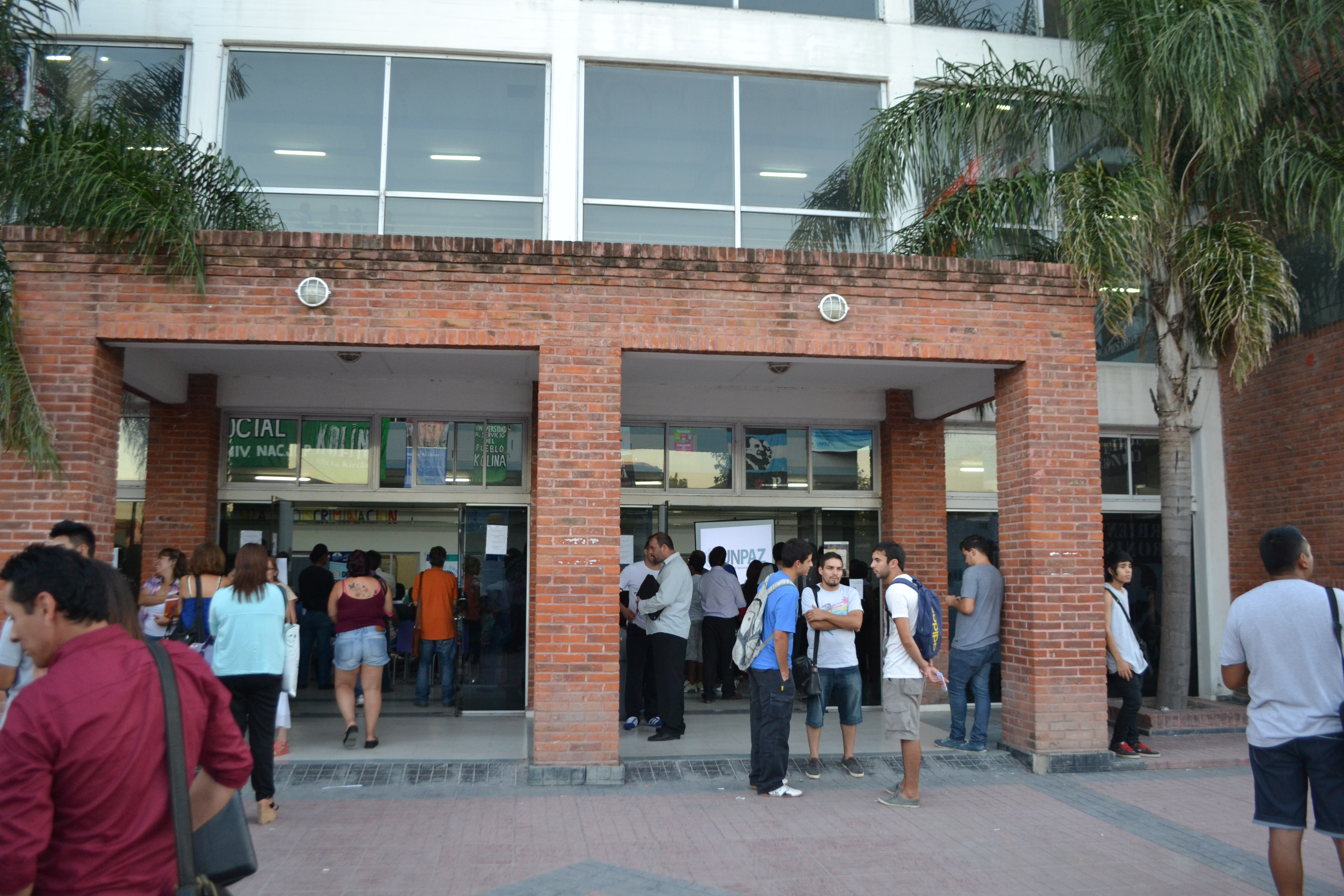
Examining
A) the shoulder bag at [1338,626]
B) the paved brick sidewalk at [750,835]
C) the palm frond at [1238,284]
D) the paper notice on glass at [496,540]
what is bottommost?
the paved brick sidewalk at [750,835]

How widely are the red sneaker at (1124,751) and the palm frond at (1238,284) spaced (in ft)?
11.5

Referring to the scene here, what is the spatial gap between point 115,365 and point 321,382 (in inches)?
105

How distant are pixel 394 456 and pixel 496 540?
143cm

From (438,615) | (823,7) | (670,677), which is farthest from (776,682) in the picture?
(823,7)

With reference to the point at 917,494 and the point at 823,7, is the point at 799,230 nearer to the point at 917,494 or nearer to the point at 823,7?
the point at 823,7

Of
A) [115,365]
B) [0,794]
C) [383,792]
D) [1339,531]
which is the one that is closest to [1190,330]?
[1339,531]

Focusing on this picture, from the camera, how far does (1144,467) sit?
12.4 meters

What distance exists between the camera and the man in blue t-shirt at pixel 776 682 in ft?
23.4

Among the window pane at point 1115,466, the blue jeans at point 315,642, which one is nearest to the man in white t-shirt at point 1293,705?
the window pane at point 1115,466

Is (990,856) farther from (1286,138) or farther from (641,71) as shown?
(641,71)

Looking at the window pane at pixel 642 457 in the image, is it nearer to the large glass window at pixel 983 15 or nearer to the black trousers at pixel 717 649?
the black trousers at pixel 717 649

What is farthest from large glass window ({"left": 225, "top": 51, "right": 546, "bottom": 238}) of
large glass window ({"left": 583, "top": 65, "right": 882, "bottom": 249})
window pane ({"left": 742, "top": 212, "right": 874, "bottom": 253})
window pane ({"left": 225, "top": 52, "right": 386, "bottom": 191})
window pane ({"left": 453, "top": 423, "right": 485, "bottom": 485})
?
window pane ({"left": 742, "top": 212, "right": 874, "bottom": 253})

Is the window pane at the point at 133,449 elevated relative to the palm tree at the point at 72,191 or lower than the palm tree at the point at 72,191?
lower

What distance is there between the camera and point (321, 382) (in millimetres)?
10438
